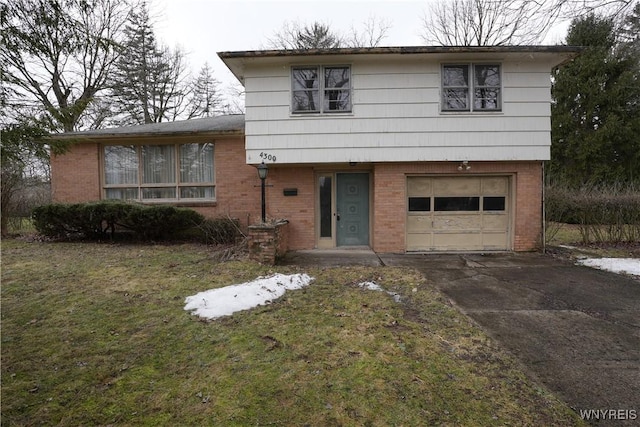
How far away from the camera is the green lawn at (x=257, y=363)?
2.44m

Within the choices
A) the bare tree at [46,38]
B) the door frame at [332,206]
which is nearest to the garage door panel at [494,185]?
the door frame at [332,206]

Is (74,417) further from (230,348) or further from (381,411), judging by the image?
(381,411)

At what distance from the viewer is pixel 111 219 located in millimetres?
9227

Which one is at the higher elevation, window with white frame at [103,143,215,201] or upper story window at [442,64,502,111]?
upper story window at [442,64,502,111]

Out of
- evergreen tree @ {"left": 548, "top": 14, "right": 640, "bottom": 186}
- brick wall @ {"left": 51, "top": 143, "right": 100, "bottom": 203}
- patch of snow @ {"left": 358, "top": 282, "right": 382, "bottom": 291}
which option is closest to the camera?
patch of snow @ {"left": 358, "top": 282, "right": 382, "bottom": 291}

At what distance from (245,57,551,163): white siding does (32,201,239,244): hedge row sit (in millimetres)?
3718

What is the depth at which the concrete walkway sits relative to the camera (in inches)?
112

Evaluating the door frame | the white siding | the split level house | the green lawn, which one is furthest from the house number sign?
the green lawn

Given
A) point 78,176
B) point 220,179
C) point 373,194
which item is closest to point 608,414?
point 373,194

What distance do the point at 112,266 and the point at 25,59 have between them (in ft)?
13.1

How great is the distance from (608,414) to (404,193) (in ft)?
21.0

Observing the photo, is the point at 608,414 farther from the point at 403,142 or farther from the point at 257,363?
the point at 403,142

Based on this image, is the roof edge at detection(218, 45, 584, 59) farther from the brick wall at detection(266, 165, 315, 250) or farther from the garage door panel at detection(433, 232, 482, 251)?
the garage door panel at detection(433, 232, 482, 251)

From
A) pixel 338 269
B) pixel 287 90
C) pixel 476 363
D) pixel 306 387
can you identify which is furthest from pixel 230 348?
pixel 287 90
